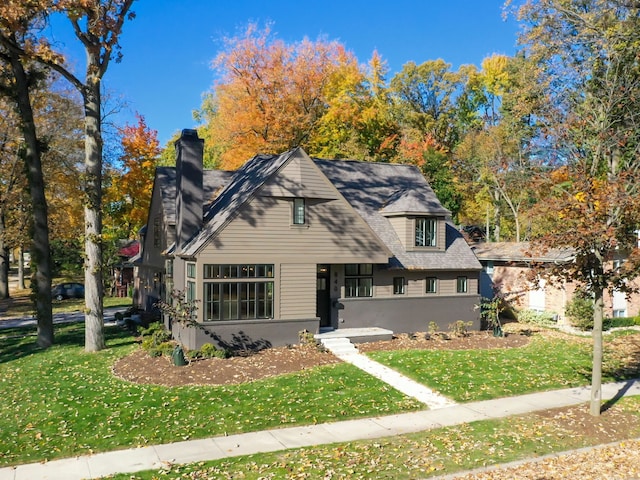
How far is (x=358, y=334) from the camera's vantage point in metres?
20.8

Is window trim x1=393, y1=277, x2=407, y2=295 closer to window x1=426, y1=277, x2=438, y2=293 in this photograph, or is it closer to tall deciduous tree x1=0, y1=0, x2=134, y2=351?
window x1=426, y1=277, x2=438, y2=293

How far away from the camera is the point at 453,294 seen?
80.1ft

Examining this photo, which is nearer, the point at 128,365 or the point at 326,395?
the point at 326,395

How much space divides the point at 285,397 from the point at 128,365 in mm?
6117

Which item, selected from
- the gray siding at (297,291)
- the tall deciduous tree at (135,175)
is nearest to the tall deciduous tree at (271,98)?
the tall deciduous tree at (135,175)

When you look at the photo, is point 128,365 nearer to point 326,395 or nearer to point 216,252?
point 216,252

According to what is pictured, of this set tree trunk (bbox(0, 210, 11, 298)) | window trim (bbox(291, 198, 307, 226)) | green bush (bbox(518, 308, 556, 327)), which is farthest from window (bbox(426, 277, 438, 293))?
tree trunk (bbox(0, 210, 11, 298))

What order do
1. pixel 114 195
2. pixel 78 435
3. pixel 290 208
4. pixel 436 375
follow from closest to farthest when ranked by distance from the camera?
pixel 78 435, pixel 436 375, pixel 290 208, pixel 114 195

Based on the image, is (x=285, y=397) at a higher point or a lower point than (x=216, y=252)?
lower

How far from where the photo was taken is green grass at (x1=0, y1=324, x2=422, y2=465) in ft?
36.2

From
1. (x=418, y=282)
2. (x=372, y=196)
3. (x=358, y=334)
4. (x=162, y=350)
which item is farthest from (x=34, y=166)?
(x=418, y=282)

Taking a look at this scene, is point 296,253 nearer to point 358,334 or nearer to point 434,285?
point 358,334

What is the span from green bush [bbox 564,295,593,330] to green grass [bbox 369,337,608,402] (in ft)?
14.4

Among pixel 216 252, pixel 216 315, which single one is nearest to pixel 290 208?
pixel 216 252
